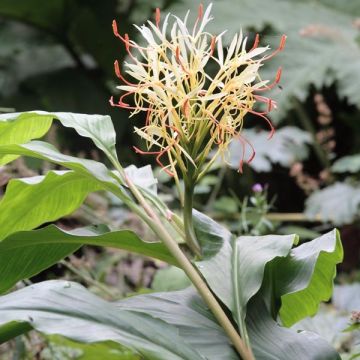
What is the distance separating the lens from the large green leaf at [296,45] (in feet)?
6.86

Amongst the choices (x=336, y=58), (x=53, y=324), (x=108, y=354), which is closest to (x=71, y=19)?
(x=336, y=58)

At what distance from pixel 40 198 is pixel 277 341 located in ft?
0.90

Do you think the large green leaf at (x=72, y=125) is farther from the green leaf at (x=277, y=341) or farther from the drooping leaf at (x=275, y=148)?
the drooping leaf at (x=275, y=148)

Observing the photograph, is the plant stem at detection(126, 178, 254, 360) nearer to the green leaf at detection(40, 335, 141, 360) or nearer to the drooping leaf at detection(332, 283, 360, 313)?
the green leaf at detection(40, 335, 141, 360)

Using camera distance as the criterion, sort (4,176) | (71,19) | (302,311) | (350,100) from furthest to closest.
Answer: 1. (71,19)
2. (350,100)
3. (4,176)
4. (302,311)

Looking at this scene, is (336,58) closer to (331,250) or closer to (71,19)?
(71,19)

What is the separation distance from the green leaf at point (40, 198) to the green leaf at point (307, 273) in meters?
0.21

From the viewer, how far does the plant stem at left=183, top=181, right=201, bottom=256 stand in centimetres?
70

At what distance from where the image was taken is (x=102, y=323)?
23.3 inches

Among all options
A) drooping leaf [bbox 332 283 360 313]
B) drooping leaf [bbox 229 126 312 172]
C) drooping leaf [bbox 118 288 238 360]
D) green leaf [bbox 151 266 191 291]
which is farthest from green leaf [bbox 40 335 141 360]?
drooping leaf [bbox 229 126 312 172]

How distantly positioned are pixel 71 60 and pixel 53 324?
7.69 feet

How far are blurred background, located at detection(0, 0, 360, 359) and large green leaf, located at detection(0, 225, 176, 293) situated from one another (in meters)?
0.61

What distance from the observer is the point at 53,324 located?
564 millimetres

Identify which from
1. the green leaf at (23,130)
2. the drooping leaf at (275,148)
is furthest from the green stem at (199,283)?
the drooping leaf at (275,148)
